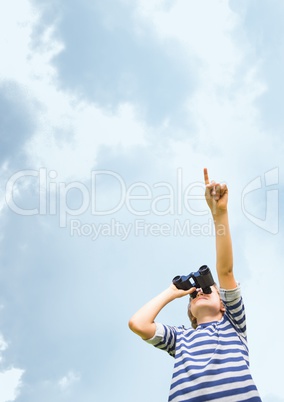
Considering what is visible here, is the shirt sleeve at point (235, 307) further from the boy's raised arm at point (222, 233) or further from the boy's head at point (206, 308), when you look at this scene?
the boy's head at point (206, 308)

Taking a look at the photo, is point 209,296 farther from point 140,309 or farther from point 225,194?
point 225,194

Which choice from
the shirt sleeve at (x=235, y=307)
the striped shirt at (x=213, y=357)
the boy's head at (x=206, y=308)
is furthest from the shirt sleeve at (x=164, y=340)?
the shirt sleeve at (x=235, y=307)

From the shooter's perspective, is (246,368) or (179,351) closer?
(246,368)

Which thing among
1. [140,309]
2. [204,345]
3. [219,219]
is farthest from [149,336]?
[219,219]

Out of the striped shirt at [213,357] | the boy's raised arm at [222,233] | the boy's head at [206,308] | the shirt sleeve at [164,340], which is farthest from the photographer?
the boy's head at [206,308]

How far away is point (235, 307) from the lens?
3.21 metres

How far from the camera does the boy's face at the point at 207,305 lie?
3.39m

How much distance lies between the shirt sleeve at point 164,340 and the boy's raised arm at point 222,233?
552mm

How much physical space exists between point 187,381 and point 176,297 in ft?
2.63

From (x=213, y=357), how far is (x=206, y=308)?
515 millimetres

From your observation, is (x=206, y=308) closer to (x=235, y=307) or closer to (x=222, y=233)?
(x=235, y=307)

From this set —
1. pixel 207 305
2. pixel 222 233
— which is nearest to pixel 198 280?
pixel 207 305

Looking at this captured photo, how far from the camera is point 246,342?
3.25 metres

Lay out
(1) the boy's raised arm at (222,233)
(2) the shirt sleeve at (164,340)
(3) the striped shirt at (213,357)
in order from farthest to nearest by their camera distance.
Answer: (2) the shirt sleeve at (164,340) → (1) the boy's raised arm at (222,233) → (3) the striped shirt at (213,357)
